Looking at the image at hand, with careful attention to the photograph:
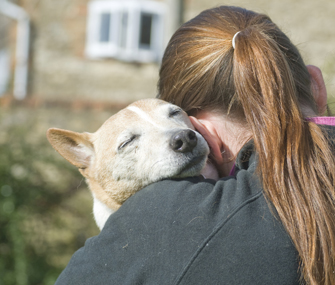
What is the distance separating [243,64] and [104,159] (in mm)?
1102

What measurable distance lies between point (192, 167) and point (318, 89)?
860mm

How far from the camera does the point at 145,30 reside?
433 inches

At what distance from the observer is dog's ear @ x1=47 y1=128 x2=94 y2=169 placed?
103 inches

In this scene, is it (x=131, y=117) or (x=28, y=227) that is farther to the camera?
(x=28, y=227)

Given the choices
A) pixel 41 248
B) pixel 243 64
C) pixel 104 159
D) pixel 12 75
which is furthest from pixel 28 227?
pixel 12 75

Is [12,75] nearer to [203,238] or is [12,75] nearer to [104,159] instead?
[104,159]

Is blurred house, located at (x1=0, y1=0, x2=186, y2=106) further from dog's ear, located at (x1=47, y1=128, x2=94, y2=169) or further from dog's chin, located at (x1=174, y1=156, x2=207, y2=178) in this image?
dog's chin, located at (x1=174, y1=156, x2=207, y2=178)

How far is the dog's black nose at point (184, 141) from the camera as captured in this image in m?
2.08

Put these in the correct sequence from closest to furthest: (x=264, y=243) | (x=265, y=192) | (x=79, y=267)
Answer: (x=264, y=243) < (x=265, y=192) < (x=79, y=267)

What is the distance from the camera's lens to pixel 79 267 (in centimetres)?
170

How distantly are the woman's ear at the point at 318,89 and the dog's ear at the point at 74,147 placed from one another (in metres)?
1.44

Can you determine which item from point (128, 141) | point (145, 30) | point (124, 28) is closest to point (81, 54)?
point (124, 28)

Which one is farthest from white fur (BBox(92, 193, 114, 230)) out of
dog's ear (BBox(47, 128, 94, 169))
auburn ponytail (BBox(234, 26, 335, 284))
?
auburn ponytail (BBox(234, 26, 335, 284))

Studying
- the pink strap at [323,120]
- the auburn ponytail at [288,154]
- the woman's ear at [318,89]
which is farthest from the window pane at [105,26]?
the pink strap at [323,120]
